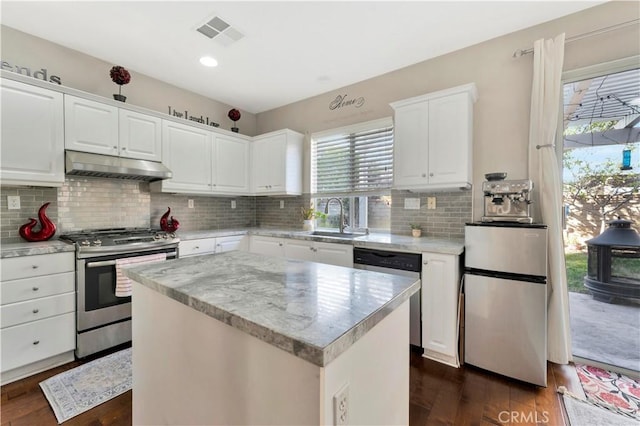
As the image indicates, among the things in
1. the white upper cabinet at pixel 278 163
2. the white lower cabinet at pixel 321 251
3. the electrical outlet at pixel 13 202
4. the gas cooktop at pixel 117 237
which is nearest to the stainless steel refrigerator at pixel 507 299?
the white lower cabinet at pixel 321 251

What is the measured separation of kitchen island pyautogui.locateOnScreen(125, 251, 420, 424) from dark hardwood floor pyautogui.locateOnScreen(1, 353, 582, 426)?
64 centimetres

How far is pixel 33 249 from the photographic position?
6.71 feet

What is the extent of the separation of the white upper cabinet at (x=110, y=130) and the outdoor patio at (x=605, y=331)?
163 inches

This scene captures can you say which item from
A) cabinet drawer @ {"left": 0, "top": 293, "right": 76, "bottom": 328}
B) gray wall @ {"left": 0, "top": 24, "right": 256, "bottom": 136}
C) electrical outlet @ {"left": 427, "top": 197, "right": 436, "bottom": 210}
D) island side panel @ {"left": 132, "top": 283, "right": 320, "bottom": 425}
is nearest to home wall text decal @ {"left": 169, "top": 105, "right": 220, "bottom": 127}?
gray wall @ {"left": 0, "top": 24, "right": 256, "bottom": 136}

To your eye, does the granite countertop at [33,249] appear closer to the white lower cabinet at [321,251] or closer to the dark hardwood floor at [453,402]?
the dark hardwood floor at [453,402]

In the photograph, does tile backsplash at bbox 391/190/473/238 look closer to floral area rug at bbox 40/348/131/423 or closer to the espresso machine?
the espresso machine

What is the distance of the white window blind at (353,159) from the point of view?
3.19 metres

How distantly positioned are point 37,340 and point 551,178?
408 centimetres

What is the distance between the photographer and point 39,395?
184cm

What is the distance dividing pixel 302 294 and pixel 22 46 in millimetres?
3388

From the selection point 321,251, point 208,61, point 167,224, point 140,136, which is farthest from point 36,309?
point 208,61

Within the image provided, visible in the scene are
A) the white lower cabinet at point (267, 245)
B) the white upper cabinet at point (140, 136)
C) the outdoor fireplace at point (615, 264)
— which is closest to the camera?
the outdoor fireplace at point (615, 264)

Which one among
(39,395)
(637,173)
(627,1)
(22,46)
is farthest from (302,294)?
(22,46)

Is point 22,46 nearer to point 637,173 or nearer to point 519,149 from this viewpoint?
point 519,149
